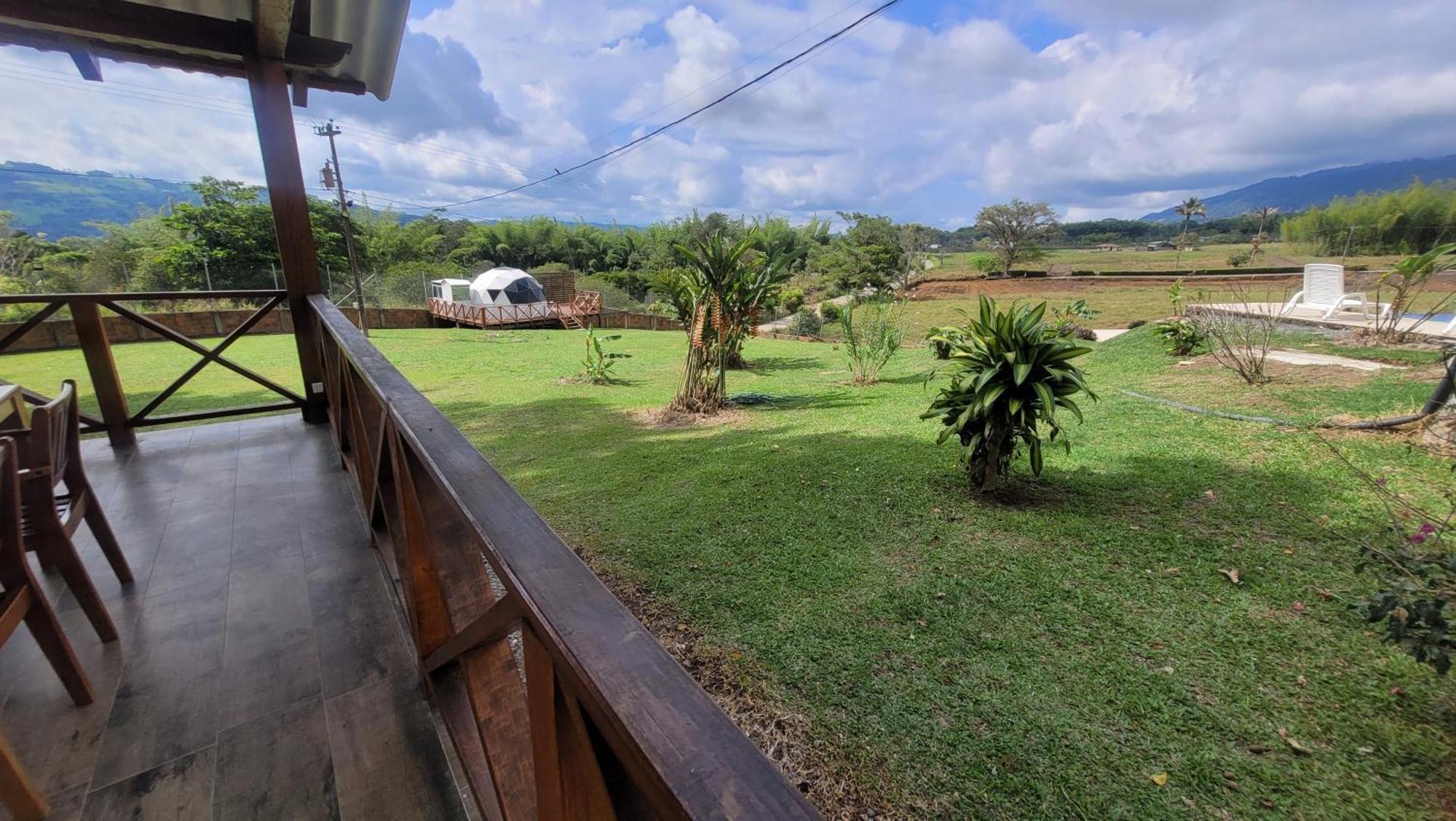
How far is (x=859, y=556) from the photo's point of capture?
269cm

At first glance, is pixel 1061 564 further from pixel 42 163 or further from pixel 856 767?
pixel 42 163

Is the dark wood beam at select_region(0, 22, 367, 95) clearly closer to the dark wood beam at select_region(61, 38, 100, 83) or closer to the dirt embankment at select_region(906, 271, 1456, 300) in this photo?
the dark wood beam at select_region(61, 38, 100, 83)

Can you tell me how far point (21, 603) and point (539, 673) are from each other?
155 cm

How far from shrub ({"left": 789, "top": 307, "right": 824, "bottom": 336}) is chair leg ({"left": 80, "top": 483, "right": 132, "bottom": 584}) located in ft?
50.0

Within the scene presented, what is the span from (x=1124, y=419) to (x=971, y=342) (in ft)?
7.39

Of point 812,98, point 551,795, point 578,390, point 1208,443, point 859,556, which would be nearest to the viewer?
point 551,795

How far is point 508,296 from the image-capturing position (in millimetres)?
19266

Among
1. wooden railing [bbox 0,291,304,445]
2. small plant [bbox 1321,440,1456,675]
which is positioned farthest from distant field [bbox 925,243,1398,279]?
wooden railing [bbox 0,291,304,445]

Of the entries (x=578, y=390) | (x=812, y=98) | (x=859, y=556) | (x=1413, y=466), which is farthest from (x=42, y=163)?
(x=1413, y=466)

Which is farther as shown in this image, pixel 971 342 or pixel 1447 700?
pixel 971 342

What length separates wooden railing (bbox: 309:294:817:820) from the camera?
39cm

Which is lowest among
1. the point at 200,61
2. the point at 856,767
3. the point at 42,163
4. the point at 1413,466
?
the point at 856,767

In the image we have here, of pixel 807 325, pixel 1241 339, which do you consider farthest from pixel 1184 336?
pixel 807 325

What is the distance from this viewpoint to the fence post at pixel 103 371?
121 inches
